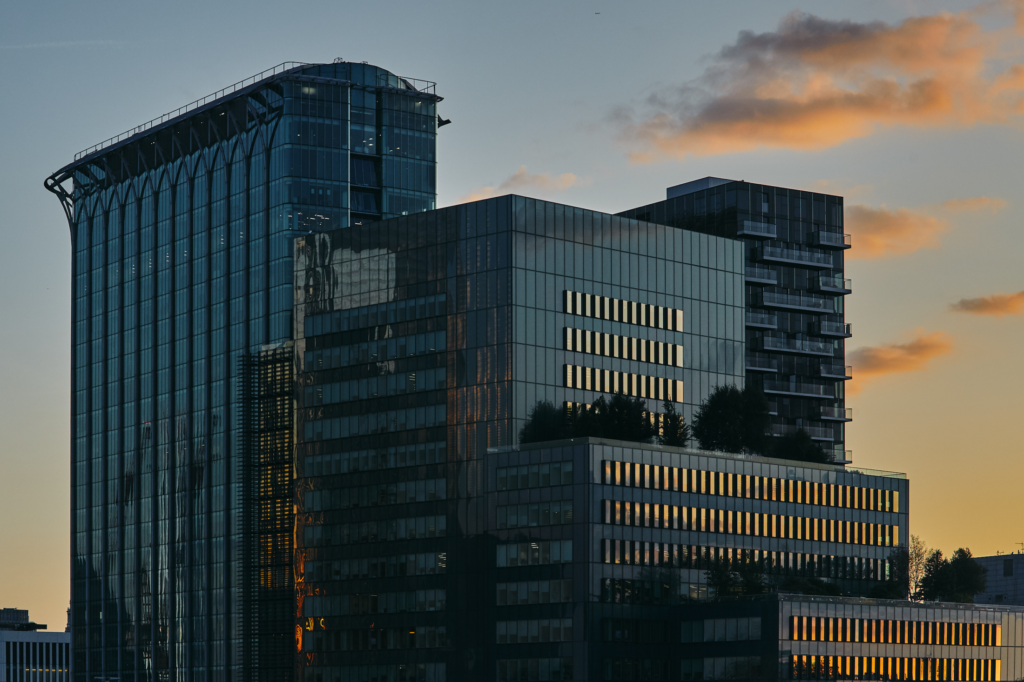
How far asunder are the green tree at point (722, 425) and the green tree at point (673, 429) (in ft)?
6.44

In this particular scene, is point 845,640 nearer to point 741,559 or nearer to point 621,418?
point 741,559

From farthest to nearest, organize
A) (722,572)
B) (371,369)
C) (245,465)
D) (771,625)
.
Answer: (245,465) → (371,369) → (722,572) → (771,625)

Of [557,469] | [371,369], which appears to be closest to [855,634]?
[557,469]

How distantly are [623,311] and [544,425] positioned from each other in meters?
16.6

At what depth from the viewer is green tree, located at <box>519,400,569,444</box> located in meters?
172

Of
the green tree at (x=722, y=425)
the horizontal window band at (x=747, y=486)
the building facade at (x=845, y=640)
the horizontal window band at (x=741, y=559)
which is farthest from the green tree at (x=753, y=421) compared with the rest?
the building facade at (x=845, y=640)

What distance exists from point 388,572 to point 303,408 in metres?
23.9

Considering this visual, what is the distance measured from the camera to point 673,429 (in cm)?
18300

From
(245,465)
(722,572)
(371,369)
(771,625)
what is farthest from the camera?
(245,465)

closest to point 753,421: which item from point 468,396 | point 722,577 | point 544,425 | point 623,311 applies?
point 623,311

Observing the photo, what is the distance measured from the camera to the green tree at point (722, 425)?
185500 mm

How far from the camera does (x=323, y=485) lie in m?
189

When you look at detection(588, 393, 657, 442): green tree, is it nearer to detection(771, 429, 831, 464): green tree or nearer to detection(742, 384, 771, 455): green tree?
detection(742, 384, 771, 455): green tree

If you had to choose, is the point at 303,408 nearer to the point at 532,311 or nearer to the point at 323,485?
the point at 323,485
